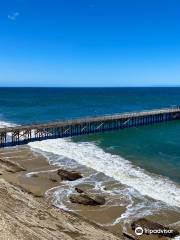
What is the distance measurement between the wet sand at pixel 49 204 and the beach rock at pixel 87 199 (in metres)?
0.39

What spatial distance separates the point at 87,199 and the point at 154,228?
5890 mm

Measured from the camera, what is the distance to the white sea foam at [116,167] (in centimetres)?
2912

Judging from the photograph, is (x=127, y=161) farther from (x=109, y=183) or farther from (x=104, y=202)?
(x=104, y=202)

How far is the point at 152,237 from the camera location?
71.4 feet

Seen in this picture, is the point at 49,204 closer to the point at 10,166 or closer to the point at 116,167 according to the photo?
the point at 10,166

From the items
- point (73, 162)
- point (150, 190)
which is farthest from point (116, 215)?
point (73, 162)

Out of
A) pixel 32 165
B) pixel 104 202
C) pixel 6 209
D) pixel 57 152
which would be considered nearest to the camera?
pixel 6 209

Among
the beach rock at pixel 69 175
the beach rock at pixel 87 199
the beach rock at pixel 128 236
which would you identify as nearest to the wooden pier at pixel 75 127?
the beach rock at pixel 69 175

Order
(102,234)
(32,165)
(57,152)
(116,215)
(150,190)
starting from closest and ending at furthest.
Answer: (102,234) → (116,215) → (150,190) → (32,165) → (57,152)

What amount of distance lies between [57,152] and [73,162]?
5.59 metres

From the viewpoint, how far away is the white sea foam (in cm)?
2912

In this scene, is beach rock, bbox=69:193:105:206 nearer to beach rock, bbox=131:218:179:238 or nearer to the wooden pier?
beach rock, bbox=131:218:179:238

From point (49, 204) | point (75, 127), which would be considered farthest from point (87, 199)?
point (75, 127)

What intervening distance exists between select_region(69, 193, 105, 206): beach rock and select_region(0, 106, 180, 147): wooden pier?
21.7 metres
